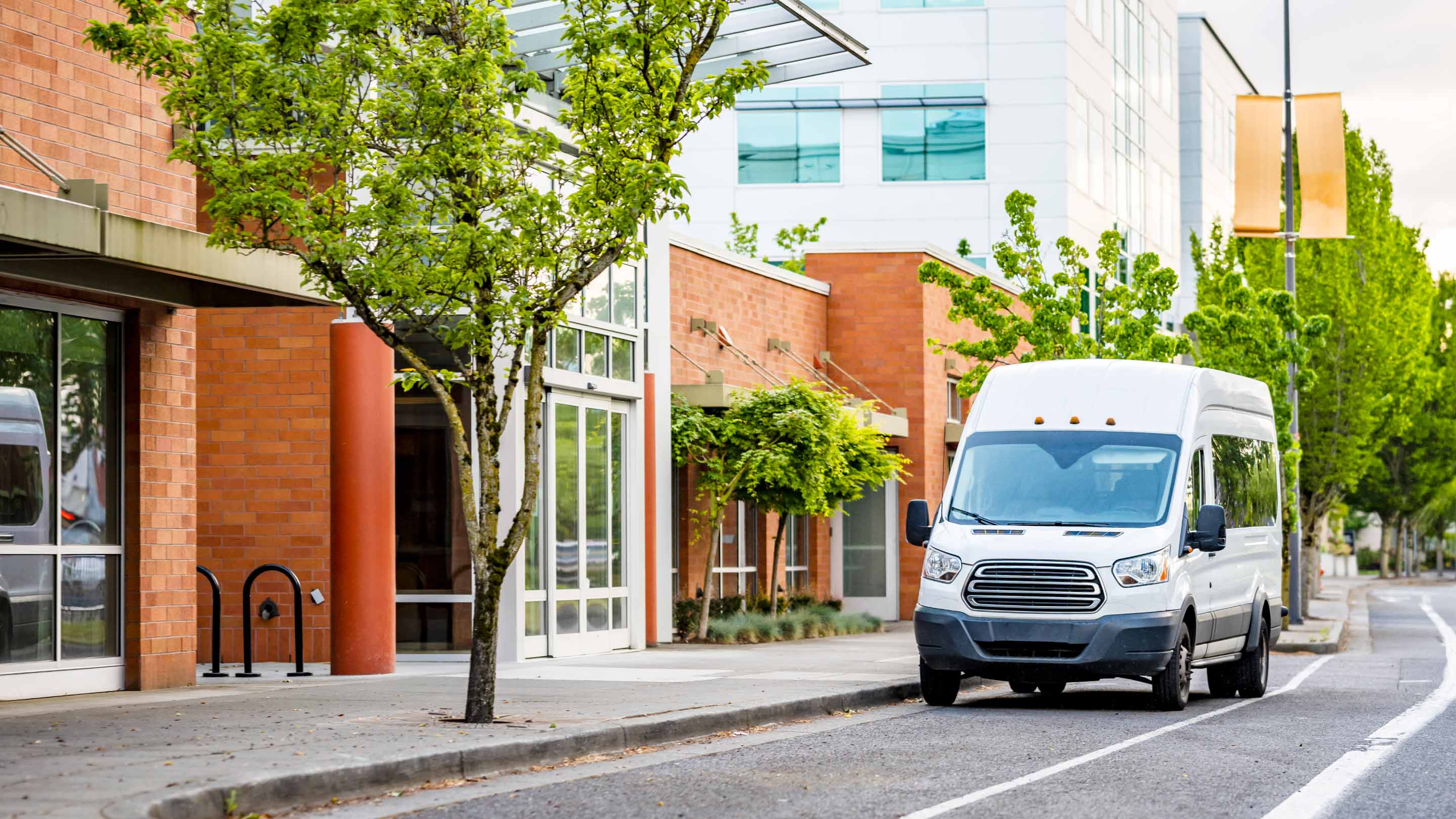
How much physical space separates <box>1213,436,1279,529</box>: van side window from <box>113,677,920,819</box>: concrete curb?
433 centimetres

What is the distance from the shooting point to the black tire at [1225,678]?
56.1 ft

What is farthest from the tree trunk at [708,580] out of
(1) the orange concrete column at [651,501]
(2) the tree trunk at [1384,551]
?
(2) the tree trunk at [1384,551]

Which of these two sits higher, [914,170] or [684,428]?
[914,170]

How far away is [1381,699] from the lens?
16.6 metres

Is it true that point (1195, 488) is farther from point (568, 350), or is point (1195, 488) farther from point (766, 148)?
point (766, 148)

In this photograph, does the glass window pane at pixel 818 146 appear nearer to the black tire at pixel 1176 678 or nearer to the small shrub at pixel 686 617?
the small shrub at pixel 686 617

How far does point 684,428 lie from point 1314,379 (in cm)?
1219

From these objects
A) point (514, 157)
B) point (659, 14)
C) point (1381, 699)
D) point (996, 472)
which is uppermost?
point (659, 14)

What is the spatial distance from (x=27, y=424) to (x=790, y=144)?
3321 centimetres

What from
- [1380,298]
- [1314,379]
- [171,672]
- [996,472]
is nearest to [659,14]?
[996,472]

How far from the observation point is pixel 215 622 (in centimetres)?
1722

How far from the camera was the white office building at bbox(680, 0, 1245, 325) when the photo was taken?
4478cm

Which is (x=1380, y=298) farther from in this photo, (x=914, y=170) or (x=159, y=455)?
(x=159, y=455)

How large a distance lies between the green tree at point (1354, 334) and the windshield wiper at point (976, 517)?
22.7 m
